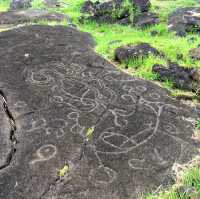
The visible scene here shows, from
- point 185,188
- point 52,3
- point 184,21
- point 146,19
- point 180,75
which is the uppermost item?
point 185,188

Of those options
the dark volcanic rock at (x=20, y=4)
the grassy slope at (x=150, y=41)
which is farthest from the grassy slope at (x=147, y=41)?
the dark volcanic rock at (x=20, y=4)

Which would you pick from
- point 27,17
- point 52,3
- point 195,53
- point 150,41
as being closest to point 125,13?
point 27,17

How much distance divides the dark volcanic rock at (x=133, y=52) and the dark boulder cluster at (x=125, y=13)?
224 inches

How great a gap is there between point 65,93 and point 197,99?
2.42 meters

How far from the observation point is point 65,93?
241 inches

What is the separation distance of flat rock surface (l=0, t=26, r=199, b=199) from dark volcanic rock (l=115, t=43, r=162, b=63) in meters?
0.62

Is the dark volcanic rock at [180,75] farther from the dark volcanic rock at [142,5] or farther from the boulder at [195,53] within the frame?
the dark volcanic rock at [142,5]

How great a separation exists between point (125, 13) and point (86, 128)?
35.4 feet

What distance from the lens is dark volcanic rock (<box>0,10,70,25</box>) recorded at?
1327 cm

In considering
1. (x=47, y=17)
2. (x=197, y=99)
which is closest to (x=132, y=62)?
(x=197, y=99)

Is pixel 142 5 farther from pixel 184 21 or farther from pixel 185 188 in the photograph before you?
pixel 185 188

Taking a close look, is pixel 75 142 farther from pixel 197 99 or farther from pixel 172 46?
pixel 172 46

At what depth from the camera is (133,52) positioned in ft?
26.7

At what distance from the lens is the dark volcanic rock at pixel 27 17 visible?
13273 mm
